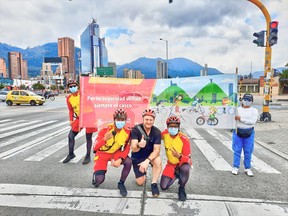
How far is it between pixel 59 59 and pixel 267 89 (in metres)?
151

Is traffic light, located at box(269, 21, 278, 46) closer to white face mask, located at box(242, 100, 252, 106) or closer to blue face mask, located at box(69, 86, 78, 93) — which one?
white face mask, located at box(242, 100, 252, 106)

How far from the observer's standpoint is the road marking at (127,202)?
3160mm

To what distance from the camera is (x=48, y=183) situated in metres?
4.07

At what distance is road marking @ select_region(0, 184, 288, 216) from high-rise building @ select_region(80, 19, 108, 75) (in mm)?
137784

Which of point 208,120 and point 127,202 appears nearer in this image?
point 127,202

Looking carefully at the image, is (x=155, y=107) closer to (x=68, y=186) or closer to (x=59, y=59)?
(x=68, y=186)

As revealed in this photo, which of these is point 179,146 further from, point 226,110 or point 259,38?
point 259,38

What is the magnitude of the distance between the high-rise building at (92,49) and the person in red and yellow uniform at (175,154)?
138004mm

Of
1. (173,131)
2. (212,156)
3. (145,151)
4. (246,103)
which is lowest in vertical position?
(212,156)

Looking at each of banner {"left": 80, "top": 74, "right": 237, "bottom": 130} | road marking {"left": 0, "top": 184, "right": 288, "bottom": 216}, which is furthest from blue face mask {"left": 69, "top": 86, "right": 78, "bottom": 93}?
road marking {"left": 0, "top": 184, "right": 288, "bottom": 216}

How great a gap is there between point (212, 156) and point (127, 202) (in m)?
3.18

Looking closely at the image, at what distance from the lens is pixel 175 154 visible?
361 cm

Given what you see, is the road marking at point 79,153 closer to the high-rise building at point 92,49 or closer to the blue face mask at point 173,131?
the blue face mask at point 173,131

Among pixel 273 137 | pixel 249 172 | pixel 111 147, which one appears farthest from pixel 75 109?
pixel 273 137
